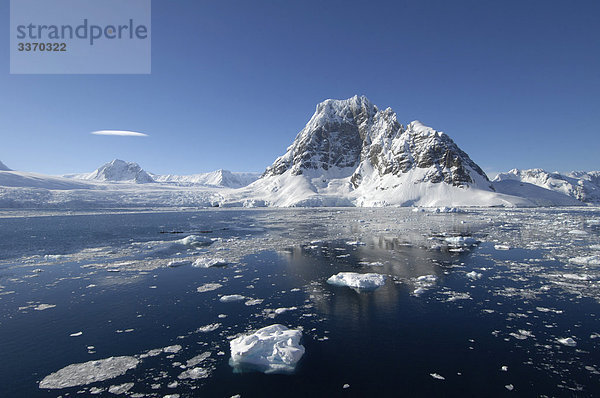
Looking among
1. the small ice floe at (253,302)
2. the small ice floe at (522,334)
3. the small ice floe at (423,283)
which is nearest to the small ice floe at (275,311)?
the small ice floe at (253,302)

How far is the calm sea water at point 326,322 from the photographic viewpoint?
8.48m

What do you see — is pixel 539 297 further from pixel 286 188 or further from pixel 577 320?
pixel 286 188

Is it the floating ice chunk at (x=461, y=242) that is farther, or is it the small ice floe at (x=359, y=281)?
the floating ice chunk at (x=461, y=242)

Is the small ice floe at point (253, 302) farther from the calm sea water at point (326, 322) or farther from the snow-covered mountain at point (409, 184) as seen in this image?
the snow-covered mountain at point (409, 184)

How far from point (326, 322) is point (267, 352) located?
3401 millimetres

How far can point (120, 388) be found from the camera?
8.33 meters

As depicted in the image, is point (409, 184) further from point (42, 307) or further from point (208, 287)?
point (42, 307)

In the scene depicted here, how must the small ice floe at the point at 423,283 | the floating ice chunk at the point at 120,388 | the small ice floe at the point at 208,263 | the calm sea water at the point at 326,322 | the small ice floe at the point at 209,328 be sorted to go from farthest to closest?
the small ice floe at the point at 208,263 < the small ice floe at the point at 423,283 < the small ice floe at the point at 209,328 < the calm sea water at the point at 326,322 < the floating ice chunk at the point at 120,388

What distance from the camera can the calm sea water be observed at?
8477 millimetres

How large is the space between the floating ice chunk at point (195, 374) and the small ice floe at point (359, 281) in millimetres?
9747

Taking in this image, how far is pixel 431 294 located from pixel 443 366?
22.2 feet

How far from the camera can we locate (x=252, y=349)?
9.65m

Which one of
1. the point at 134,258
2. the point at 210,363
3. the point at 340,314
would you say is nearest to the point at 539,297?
the point at 340,314

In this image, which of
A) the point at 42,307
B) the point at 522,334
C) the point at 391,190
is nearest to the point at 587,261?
the point at 522,334
